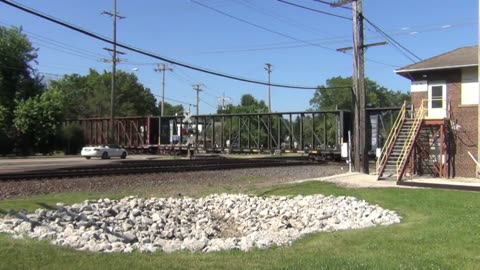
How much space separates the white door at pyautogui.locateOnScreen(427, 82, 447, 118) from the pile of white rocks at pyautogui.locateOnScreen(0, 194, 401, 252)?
13755 millimetres

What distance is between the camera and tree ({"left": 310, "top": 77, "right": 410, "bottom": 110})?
145 metres

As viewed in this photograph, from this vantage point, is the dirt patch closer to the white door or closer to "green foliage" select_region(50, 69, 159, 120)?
the white door

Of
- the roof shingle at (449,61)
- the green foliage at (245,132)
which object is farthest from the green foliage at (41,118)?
the roof shingle at (449,61)

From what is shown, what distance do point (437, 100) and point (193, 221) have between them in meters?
19.2

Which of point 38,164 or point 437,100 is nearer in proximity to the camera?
point 437,100

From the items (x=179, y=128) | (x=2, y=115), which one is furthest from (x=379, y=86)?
(x=2, y=115)

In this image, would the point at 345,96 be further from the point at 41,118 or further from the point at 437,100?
the point at 437,100

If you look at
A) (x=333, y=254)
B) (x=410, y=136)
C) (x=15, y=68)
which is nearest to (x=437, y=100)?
(x=410, y=136)

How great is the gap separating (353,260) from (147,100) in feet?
417

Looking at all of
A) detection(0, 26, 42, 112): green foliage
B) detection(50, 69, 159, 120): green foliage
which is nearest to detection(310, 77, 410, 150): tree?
detection(50, 69, 159, 120): green foliage

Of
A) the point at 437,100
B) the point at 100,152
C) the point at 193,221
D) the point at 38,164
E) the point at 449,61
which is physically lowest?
the point at 193,221

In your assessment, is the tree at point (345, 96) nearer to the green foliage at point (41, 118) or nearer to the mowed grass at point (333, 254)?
the green foliage at point (41, 118)

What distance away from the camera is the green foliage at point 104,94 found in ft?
351

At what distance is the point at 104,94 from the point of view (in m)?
111
